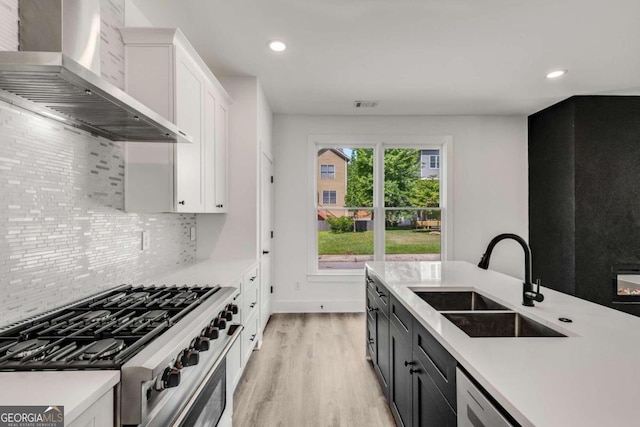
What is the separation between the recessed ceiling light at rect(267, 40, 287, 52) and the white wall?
5.84ft

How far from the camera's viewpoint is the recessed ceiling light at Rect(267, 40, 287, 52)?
8.55ft

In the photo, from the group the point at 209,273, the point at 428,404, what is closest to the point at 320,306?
the point at 209,273

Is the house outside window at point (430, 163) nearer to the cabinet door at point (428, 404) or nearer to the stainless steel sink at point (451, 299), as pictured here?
the stainless steel sink at point (451, 299)

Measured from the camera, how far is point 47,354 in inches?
37.6

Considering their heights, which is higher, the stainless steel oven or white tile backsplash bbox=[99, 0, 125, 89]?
white tile backsplash bbox=[99, 0, 125, 89]

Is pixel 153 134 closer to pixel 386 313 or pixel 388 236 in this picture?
pixel 386 313

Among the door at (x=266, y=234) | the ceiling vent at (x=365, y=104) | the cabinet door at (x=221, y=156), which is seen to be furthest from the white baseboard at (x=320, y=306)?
the ceiling vent at (x=365, y=104)

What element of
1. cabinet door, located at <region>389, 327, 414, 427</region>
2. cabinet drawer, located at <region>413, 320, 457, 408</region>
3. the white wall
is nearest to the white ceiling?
the white wall

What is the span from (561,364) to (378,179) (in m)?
3.80

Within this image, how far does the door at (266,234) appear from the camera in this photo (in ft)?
11.7

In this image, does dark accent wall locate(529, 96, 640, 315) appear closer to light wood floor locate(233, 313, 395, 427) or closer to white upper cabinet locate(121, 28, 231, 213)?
light wood floor locate(233, 313, 395, 427)

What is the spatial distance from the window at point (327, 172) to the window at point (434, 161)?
55.9 inches

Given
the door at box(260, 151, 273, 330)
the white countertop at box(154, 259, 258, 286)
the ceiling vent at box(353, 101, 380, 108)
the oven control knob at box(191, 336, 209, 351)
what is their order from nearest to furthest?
1. the oven control knob at box(191, 336, 209, 351)
2. the white countertop at box(154, 259, 258, 286)
3. the door at box(260, 151, 273, 330)
4. the ceiling vent at box(353, 101, 380, 108)

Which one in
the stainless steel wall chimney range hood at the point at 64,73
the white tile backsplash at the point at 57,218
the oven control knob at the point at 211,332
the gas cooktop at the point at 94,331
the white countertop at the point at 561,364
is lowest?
the oven control knob at the point at 211,332
